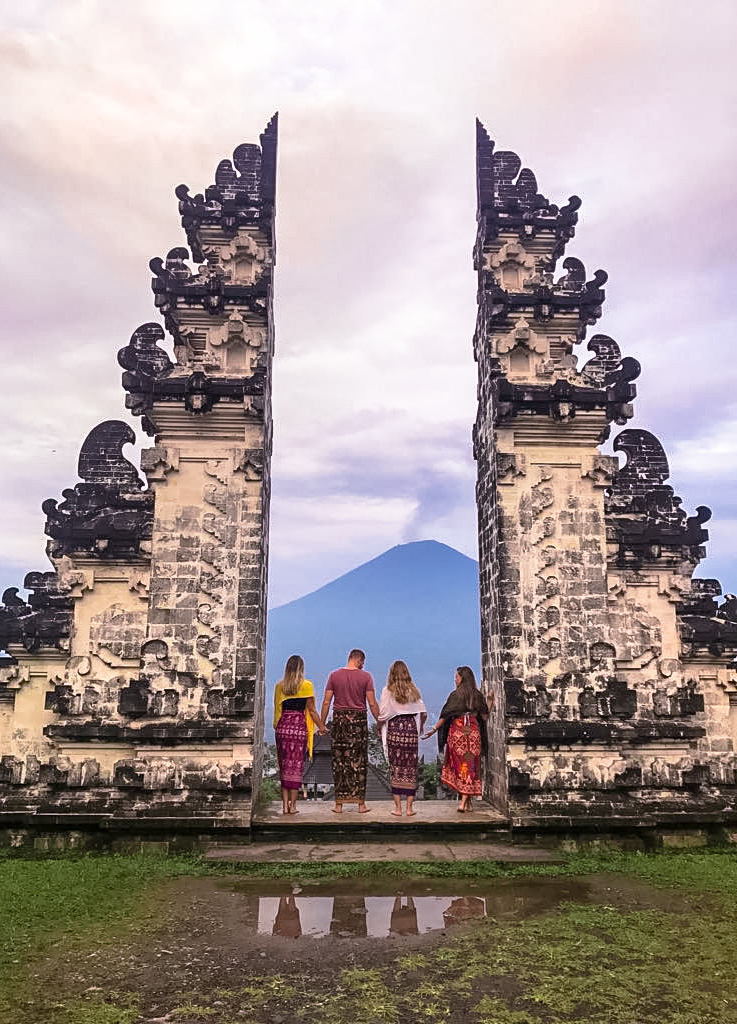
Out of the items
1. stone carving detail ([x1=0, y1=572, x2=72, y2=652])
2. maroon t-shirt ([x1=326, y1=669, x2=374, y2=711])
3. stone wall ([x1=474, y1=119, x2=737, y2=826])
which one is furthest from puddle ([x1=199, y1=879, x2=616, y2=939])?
stone carving detail ([x1=0, y1=572, x2=72, y2=652])

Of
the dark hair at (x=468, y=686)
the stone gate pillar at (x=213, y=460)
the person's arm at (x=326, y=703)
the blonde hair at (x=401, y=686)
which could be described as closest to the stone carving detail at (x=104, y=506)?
the stone gate pillar at (x=213, y=460)

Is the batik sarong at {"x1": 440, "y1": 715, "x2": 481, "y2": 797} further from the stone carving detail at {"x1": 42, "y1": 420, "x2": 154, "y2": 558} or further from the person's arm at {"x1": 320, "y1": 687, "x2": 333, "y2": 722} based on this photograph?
the stone carving detail at {"x1": 42, "y1": 420, "x2": 154, "y2": 558}

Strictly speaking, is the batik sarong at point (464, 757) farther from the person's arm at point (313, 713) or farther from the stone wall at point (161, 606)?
the stone wall at point (161, 606)

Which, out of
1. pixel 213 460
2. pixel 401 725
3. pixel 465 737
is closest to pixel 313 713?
pixel 401 725

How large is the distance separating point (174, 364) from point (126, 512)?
7.08ft

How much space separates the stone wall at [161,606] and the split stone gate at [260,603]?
0.03m

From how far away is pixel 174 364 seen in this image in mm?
10234

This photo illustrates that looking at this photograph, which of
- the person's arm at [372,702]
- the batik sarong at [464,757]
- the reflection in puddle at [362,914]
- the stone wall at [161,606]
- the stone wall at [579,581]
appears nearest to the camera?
the reflection in puddle at [362,914]

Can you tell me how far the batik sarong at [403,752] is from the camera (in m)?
9.08

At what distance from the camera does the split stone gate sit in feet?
29.1

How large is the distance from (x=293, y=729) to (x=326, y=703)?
1.75ft

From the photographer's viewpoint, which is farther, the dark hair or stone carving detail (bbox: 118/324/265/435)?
stone carving detail (bbox: 118/324/265/435)

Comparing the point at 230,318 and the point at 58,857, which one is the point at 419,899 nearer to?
the point at 58,857

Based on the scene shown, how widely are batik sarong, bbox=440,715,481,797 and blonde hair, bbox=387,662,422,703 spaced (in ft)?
2.39
